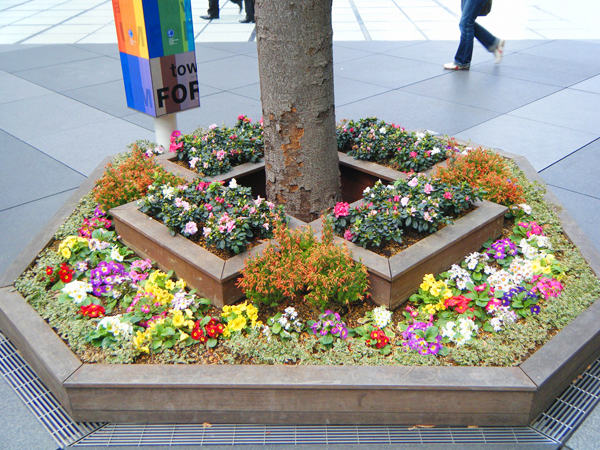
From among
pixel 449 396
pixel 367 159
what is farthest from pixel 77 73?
pixel 449 396

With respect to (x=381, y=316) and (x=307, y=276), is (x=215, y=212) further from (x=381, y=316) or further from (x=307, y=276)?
(x=381, y=316)

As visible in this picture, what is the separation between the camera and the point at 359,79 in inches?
343

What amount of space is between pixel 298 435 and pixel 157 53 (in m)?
3.44

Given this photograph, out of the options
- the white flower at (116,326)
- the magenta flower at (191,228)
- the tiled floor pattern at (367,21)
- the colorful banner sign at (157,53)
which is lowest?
the white flower at (116,326)

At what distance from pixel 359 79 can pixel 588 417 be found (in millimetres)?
6664

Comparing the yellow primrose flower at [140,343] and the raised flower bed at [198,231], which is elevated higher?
the raised flower bed at [198,231]

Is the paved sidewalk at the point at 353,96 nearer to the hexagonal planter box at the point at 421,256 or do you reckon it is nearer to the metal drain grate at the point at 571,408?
the metal drain grate at the point at 571,408

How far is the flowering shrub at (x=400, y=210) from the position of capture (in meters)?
3.56

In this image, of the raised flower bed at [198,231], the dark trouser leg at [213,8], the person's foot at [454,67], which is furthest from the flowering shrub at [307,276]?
the dark trouser leg at [213,8]

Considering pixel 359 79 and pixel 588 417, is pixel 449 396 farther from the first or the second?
pixel 359 79

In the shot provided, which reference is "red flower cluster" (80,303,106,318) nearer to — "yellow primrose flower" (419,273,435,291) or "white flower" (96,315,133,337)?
"white flower" (96,315,133,337)

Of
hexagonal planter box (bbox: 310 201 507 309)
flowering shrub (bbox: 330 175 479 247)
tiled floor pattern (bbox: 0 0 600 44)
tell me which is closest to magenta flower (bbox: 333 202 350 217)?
flowering shrub (bbox: 330 175 479 247)

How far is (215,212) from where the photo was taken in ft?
12.4

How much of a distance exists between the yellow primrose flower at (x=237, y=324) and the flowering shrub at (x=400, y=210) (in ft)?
2.88
